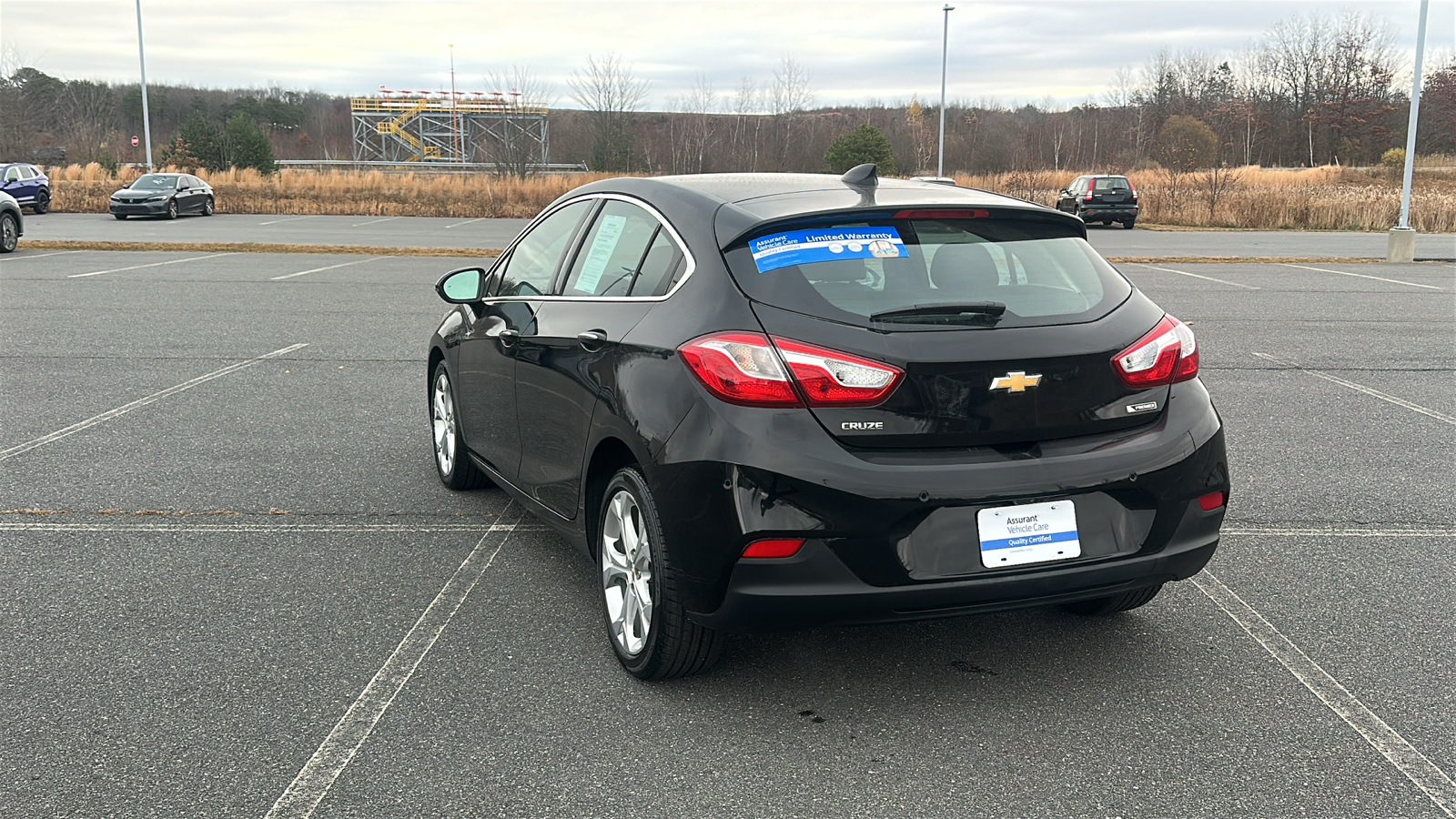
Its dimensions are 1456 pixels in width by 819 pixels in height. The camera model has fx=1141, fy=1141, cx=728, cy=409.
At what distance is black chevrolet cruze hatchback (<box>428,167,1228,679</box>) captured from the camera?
3.19 m

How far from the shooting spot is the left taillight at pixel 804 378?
3186 mm

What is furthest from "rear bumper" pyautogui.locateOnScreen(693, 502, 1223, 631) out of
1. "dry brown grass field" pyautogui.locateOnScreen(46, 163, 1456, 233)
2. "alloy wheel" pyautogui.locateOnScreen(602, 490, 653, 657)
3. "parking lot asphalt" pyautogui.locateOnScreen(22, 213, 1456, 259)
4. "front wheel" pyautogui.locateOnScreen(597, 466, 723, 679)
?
"dry brown grass field" pyautogui.locateOnScreen(46, 163, 1456, 233)

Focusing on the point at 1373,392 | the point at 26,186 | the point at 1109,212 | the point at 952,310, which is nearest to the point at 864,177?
the point at 952,310

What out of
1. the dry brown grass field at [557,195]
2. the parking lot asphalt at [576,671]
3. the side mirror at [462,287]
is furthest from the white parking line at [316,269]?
the dry brown grass field at [557,195]

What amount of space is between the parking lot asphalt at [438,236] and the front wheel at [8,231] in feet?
11.6

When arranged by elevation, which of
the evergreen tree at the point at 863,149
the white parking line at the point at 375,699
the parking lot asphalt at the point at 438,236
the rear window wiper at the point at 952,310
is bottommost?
the white parking line at the point at 375,699

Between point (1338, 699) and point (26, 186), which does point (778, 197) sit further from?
point (26, 186)

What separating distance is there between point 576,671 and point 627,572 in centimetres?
36

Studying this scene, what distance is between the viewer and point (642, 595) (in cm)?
369

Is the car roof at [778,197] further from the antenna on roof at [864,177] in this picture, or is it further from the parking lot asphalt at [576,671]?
the parking lot asphalt at [576,671]

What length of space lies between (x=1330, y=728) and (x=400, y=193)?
43.5m

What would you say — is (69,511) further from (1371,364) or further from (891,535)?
(1371,364)

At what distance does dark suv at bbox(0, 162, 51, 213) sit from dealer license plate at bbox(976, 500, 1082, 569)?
40.3m

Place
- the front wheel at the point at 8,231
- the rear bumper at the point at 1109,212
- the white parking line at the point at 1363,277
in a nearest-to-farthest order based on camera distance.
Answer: the white parking line at the point at 1363,277
the front wheel at the point at 8,231
the rear bumper at the point at 1109,212
